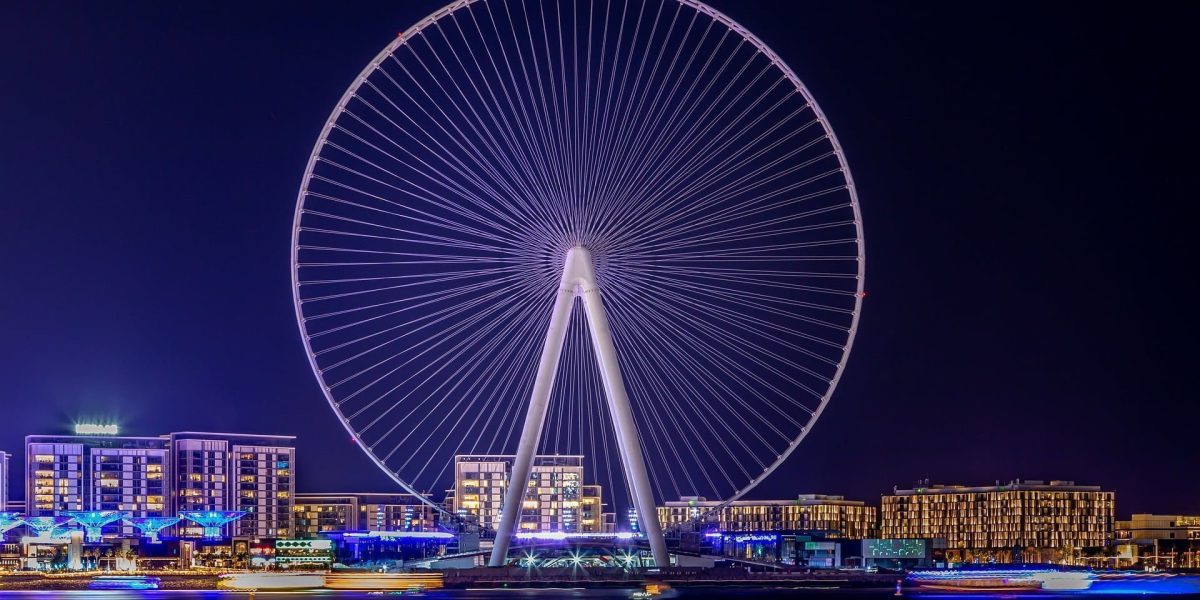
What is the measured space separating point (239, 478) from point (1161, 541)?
97.4 meters

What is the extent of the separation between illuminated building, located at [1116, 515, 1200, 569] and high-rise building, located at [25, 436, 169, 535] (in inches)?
3861

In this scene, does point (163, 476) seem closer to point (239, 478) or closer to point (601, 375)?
point (239, 478)

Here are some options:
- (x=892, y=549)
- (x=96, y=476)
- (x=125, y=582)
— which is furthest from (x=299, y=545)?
(x=96, y=476)

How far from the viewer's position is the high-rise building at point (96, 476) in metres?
175

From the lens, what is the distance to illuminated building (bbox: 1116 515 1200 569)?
152625 millimetres

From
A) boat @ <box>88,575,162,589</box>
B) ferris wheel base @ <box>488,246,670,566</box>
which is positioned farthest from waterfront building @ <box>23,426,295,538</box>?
ferris wheel base @ <box>488,246,670,566</box>

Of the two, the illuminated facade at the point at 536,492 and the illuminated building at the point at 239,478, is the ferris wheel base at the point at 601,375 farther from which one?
the illuminated building at the point at 239,478

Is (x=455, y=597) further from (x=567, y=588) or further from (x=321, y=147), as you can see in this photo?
(x=321, y=147)

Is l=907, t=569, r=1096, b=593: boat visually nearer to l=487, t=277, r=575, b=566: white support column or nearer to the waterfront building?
l=487, t=277, r=575, b=566: white support column

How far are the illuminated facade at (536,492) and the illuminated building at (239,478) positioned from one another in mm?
20138

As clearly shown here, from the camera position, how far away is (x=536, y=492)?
18900cm

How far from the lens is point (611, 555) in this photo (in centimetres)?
9906

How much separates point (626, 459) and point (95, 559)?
72.6 metres

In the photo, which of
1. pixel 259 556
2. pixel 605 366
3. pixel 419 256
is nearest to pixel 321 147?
pixel 419 256
